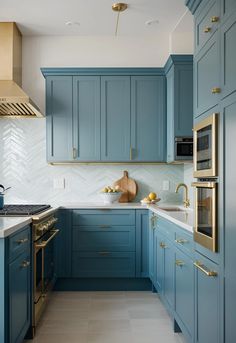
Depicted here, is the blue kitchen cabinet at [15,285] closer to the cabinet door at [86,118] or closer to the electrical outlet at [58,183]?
the cabinet door at [86,118]

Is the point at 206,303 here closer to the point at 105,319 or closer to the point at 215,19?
the point at 105,319

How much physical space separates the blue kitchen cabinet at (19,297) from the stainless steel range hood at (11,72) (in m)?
1.68

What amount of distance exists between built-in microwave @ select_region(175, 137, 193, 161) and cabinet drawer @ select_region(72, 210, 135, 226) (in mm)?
779

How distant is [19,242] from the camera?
2217 millimetres

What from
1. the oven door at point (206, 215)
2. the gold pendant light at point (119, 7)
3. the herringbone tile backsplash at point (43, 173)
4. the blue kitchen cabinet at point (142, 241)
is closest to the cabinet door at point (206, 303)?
the oven door at point (206, 215)

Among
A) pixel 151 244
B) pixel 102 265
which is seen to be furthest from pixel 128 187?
pixel 102 265

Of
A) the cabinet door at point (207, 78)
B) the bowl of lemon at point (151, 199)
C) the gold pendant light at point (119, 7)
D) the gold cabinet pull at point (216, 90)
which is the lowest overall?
the bowl of lemon at point (151, 199)

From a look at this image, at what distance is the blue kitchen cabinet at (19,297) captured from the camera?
6.68ft

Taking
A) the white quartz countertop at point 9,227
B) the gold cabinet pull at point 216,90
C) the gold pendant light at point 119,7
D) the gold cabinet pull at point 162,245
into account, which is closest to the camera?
the gold cabinet pull at point 216,90

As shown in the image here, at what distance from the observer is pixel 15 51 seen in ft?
12.9

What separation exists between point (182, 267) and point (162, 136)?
1936 mm

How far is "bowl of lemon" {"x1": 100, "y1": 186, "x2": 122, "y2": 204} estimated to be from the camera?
3987 millimetres

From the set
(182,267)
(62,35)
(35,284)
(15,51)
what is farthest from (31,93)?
(182,267)

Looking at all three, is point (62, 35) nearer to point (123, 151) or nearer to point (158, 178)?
point (123, 151)
